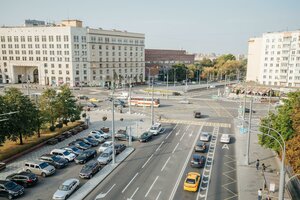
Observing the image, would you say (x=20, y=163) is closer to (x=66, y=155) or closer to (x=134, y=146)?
(x=66, y=155)

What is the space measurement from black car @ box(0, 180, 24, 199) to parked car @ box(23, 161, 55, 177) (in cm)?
392

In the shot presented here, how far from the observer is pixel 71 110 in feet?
158

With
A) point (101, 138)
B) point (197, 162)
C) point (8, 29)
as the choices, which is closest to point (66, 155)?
point (101, 138)

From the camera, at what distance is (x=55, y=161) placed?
3238 centimetres

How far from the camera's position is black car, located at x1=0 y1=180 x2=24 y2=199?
25109 millimetres

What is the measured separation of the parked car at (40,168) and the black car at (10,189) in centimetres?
392

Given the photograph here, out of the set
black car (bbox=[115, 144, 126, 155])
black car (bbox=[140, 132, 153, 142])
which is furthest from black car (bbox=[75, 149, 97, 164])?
black car (bbox=[140, 132, 153, 142])

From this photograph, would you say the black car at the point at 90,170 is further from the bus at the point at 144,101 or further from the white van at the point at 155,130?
the bus at the point at 144,101

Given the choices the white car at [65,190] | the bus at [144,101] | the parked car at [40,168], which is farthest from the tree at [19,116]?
the bus at [144,101]

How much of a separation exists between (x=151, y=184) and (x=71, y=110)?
2605 cm

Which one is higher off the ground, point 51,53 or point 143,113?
point 51,53

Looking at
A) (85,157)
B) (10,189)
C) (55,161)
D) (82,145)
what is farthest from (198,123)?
(10,189)

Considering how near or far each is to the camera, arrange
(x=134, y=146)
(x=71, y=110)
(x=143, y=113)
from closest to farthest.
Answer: (x=134, y=146), (x=71, y=110), (x=143, y=113)

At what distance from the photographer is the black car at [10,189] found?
25.1 meters
